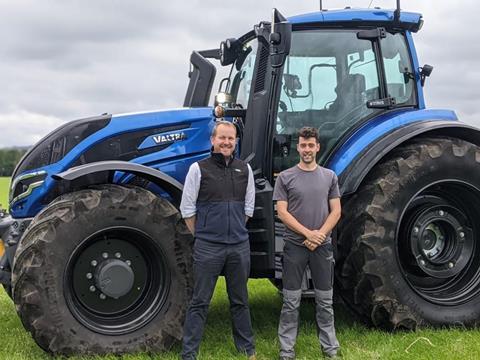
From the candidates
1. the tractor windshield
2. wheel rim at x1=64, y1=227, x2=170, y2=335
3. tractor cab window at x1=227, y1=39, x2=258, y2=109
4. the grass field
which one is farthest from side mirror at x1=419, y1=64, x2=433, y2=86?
wheel rim at x1=64, y1=227, x2=170, y2=335

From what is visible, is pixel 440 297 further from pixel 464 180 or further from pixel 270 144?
pixel 270 144

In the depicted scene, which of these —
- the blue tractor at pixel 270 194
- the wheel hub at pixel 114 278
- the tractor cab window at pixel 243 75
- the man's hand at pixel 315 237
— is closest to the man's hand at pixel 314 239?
the man's hand at pixel 315 237

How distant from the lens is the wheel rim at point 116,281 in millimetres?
4250

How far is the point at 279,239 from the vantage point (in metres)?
4.79

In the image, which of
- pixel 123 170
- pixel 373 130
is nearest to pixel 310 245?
pixel 373 130

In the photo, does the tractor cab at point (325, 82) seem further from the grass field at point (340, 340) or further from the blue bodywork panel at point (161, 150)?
the grass field at point (340, 340)

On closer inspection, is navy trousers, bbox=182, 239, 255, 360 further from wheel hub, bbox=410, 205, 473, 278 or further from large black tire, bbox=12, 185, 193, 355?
wheel hub, bbox=410, 205, 473, 278

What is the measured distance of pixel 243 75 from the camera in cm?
546

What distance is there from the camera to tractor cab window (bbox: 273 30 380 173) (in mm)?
4941

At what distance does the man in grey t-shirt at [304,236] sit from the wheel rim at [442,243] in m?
0.96

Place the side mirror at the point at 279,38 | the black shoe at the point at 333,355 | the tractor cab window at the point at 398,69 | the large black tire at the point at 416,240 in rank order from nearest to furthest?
the black shoe at the point at 333,355 → the side mirror at the point at 279,38 → the large black tire at the point at 416,240 → the tractor cab window at the point at 398,69

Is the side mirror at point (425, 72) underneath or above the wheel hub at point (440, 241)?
above

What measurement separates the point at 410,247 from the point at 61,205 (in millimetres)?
2824

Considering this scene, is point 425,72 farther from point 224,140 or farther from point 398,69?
point 224,140
